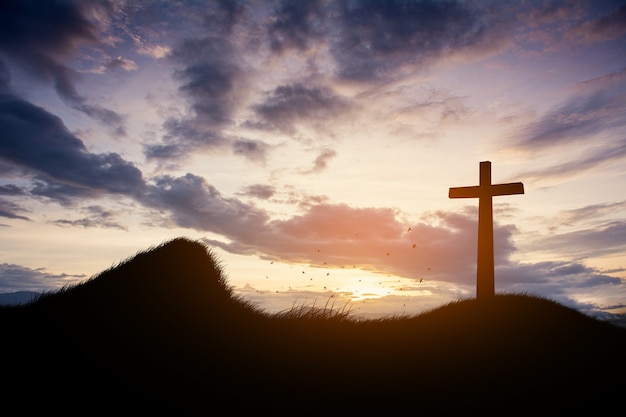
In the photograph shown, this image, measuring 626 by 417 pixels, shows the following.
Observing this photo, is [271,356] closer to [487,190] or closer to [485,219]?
[485,219]

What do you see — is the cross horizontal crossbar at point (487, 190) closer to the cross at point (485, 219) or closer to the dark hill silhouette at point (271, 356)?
the cross at point (485, 219)

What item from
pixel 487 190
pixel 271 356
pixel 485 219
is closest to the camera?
pixel 271 356

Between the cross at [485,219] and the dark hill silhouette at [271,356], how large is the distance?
2.91 metres

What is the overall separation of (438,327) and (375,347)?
7.48ft

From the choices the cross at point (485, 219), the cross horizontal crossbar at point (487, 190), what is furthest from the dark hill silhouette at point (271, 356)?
the cross horizontal crossbar at point (487, 190)

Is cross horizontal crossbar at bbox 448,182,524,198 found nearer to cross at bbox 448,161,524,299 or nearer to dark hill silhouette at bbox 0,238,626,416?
cross at bbox 448,161,524,299

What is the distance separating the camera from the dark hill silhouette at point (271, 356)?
8945 mm

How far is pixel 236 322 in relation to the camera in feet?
38.2

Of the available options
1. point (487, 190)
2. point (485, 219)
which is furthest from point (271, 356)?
point (487, 190)

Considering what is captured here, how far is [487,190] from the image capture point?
1791cm

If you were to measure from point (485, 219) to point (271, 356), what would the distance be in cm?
1108

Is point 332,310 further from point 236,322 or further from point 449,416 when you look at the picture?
point 449,416

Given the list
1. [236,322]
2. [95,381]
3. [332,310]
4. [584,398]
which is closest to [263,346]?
[236,322]

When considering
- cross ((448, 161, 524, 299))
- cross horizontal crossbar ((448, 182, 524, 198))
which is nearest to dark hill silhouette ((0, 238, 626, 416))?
cross ((448, 161, 524, 299))
